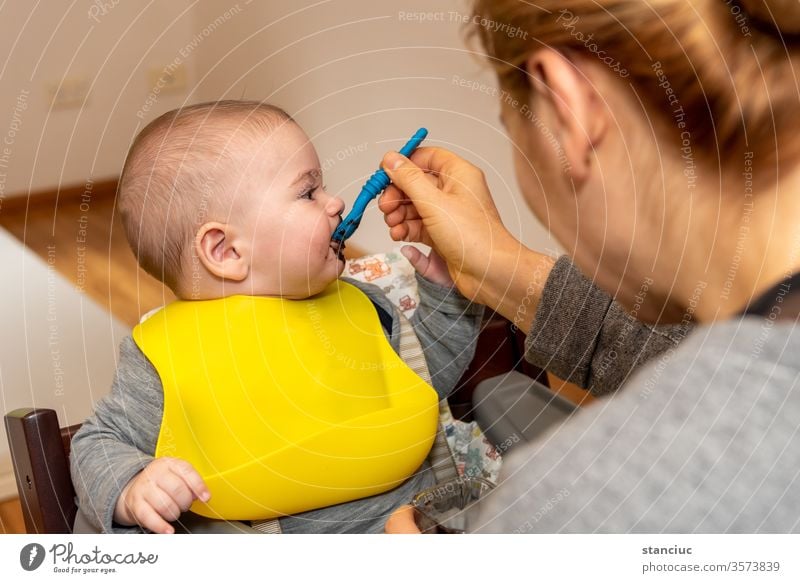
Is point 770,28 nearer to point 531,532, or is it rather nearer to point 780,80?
point 780,80

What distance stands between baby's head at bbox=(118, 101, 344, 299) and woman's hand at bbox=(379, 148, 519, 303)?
0.18ft

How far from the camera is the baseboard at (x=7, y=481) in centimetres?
90

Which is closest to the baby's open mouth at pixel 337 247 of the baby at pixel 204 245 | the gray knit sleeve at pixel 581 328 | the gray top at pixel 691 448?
the baby at pixel 204 245

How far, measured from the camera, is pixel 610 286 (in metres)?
0.71

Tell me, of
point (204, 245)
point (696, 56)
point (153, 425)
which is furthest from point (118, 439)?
point (696, 56)

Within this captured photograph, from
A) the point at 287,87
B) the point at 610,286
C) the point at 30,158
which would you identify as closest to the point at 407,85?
the point at 287,87

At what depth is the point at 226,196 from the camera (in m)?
0.71

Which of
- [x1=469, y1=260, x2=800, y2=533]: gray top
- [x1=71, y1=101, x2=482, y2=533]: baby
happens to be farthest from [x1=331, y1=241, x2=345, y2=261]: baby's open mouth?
[x1=469, y1=260, x2=800, y2=533]: gray top

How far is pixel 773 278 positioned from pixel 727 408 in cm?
11

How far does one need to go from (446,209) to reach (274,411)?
0.21m

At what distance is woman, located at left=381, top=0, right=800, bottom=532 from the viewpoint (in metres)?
0.43

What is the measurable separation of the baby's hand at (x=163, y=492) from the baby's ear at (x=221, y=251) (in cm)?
16

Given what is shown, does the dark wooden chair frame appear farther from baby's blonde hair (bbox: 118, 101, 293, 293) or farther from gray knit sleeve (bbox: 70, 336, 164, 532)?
baby's blonde hair (bbox: 118, 101, 293, 293)

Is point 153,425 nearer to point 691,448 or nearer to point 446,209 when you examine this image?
point 446,209
